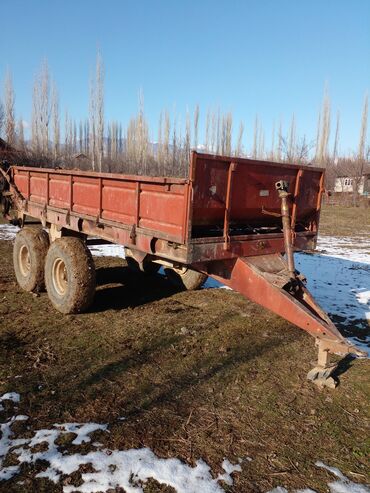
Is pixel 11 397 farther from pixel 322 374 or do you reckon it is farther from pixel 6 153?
pixel 6 153

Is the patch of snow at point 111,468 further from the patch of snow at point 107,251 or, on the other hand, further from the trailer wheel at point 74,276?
the patch of snow at point 107,251

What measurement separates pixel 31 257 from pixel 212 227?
3112 millimetres

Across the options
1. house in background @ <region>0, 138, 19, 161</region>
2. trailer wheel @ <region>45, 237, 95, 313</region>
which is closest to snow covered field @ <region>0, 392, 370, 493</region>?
trailer wheel @ <region>45, 237, 95, 313</region>

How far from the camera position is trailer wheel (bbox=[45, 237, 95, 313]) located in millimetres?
4867

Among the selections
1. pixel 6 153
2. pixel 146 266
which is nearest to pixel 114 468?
pixel 146 266

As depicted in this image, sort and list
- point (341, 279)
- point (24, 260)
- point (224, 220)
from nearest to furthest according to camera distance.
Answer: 1. point (224, 220)
2. point (24, 260)
3. point (341, 279)

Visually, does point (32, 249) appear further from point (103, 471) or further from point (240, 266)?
point (103, 471)

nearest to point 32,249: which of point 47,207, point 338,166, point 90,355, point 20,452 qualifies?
point 47,207

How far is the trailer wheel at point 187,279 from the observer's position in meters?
6.48

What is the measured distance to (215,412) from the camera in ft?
10.5

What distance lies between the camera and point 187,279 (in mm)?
6559

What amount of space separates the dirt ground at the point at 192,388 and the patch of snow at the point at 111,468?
62 millimetres

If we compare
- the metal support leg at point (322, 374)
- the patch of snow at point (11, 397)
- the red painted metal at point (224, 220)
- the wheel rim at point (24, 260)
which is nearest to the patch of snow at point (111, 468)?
the patch of snow at point (11, 397)

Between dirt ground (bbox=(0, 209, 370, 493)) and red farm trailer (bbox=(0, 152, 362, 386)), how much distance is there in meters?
0.42
